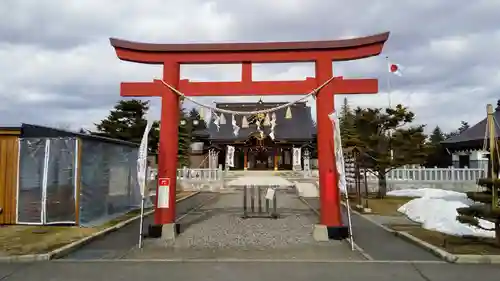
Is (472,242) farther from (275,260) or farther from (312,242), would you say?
(275,260)

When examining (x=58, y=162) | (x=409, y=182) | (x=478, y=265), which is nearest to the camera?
(x=478, y=265)

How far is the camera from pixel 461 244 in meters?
9.10

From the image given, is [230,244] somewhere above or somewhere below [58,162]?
below

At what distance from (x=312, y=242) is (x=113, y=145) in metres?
8.42

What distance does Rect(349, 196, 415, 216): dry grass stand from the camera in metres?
16.3

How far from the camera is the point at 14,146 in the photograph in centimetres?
1277

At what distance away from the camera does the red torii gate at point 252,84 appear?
10453 mm

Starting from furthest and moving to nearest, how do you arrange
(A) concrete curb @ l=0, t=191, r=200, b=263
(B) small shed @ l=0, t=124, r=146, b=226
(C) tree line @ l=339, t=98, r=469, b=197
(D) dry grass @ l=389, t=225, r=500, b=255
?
(C) tree line @ l=339, t=98, r=469, b=197
(B) small shed @ l=0, t=124, r=146, b=226
(D) dry grass @ l=389, t=225, r=500, b=255
(A) concrete curb @ l=0, t=191, r=200, b=263

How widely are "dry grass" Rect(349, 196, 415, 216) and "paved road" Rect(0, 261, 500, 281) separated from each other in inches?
341

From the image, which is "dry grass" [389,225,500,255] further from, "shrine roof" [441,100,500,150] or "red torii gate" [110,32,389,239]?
"shrine roof" [441,100,500,150]

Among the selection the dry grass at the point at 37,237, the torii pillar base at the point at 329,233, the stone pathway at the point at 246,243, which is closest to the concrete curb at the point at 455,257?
the stone pathway at the point at 246,243

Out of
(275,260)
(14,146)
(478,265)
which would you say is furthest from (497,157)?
(14,146)

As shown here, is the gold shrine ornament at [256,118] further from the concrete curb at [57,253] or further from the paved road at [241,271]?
the paved road at [241,271]

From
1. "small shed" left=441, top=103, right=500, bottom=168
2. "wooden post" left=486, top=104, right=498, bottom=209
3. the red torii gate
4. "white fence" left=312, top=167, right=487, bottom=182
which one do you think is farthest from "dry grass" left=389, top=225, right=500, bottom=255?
"small shed" left=441, top=103, right=500, bottom=168
